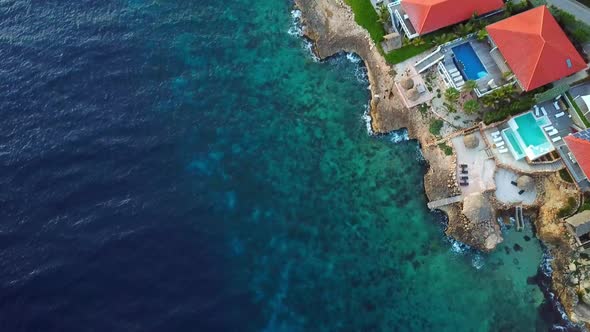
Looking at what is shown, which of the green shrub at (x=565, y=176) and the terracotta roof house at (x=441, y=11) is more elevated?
the terracotta roof house at (x=441, y=11)

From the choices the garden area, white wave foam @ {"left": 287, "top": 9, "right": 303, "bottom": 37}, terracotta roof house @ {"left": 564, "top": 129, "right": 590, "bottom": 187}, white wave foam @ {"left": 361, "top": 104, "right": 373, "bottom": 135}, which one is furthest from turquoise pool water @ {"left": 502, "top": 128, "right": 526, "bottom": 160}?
white wave foam @ {"left": 287, "top": 9, "right": 303, "bottom": 37}

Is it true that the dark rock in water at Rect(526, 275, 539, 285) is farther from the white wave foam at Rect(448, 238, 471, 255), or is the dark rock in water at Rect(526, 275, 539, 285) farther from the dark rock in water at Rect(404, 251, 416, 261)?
the dark rock in water at Rect(404, 251, 416, 261)

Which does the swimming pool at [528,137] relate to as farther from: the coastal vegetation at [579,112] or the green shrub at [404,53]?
the green shrub at [404,53]

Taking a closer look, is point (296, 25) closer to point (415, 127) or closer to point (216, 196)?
point (415, 127)

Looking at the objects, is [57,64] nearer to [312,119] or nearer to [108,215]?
[108,215]

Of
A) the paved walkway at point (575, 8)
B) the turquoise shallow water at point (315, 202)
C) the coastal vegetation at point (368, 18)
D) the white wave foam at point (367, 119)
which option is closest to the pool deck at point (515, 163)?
the turquoise shallow water at point (315, 202)

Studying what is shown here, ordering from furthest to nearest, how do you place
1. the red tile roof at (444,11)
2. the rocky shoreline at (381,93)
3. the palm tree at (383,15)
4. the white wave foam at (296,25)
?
1. the white wave foam at (296,25)
2. the palm tree at (383,15)
3. the red tile roof at (444,11)
4. the rocky shoreline at (381,93)
